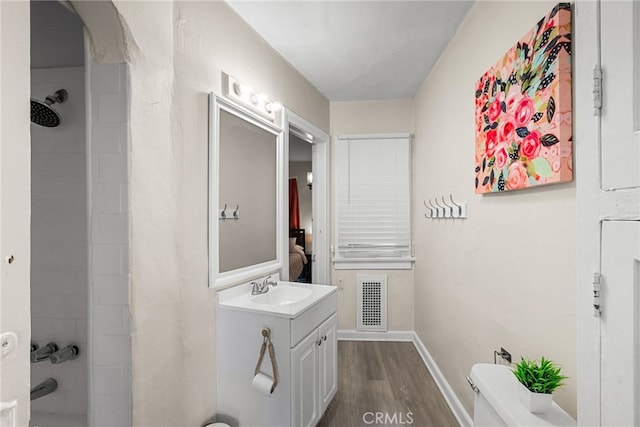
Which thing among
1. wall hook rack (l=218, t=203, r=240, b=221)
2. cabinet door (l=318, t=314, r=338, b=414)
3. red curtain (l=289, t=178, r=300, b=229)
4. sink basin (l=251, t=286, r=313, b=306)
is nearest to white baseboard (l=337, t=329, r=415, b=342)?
cabinet door (l=318, t=314, r=338, b=414)

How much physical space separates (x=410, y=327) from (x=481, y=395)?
2399 mm

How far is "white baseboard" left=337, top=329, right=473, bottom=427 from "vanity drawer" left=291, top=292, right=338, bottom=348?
1.00 m

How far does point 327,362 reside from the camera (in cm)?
226

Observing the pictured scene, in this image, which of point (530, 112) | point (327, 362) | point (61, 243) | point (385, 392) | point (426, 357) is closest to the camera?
point (530, 112)

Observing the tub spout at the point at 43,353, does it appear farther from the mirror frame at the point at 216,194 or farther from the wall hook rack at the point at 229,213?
the wall hook rack at the point at 229,213

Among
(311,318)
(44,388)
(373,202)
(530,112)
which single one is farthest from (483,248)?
(44,388)

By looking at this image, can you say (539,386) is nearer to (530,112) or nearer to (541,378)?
(541,378)

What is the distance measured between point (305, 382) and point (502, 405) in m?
1.09

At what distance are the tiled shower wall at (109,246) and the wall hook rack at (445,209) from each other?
6.25ft

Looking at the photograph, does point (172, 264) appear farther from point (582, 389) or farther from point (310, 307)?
point (582, 389)

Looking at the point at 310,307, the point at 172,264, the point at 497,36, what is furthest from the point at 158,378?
the point at 497,36

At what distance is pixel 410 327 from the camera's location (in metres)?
3.61

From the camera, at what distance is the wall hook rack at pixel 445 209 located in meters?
2.18

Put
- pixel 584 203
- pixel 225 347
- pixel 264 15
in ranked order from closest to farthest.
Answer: pixel 584 203 < pixel 225 347 < pixel 264 15
